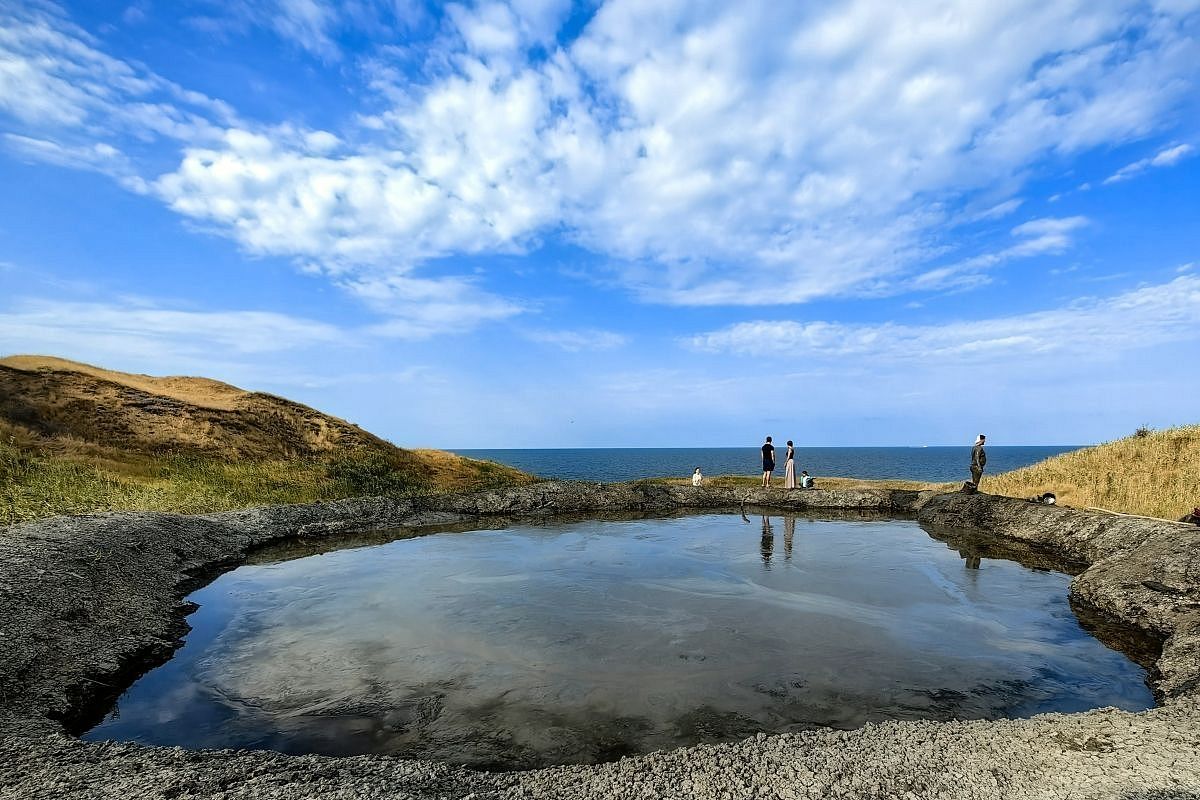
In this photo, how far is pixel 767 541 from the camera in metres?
16.9

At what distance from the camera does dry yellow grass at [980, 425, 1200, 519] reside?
62.3ft

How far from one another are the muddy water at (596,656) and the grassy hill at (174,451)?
7.78m

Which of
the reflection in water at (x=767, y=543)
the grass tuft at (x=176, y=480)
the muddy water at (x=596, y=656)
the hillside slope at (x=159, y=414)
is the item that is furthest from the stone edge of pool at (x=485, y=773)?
the hillside slope at (x=159, y=414)

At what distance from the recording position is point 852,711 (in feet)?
21.5

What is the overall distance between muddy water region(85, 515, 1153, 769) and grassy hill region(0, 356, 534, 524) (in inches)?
306

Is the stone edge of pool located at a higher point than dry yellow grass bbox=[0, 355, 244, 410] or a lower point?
lower

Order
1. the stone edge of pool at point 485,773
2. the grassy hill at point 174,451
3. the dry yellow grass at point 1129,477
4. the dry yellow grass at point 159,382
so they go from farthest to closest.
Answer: the dry yellow grass at point 159,382 → the dry yellow grass at point 1129,477 → the grassy hill at point 174,451 → the stone edge of pool at point 485,773

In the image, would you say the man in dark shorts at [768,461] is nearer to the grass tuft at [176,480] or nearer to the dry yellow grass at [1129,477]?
the dry yellow grass at [1129,477]

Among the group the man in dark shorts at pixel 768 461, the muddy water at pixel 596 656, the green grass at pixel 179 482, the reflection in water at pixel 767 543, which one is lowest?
the muddy water at pixel 596 656

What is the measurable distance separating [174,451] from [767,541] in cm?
2549

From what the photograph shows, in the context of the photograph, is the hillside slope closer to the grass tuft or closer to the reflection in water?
the grass tuft

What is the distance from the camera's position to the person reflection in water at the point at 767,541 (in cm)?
1438

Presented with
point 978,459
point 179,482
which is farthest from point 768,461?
point 179,482

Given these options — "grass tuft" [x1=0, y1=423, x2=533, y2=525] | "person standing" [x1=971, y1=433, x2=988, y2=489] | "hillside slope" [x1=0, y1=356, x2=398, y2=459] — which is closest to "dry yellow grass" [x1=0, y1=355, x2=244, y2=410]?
"hillside slope" [x1=0, y1=356, x2=398, y2=459]
